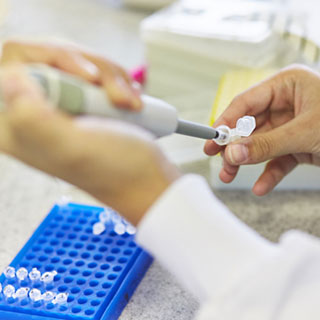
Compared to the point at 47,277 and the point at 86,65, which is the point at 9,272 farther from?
the point at 86,65

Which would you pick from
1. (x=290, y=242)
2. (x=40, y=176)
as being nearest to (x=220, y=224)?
(x=290, y=242)

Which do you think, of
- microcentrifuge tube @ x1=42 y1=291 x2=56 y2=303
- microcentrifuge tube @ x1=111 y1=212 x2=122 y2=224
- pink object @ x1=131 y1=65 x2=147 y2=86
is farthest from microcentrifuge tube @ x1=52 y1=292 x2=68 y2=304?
pink object @ x1=131 y1=65 x2=147 y2=86

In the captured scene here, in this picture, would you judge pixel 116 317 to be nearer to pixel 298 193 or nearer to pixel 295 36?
pixel 298 193

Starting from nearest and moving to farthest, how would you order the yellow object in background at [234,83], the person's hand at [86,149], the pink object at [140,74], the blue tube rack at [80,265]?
the person's hand at [86,149]
the blue tube rack at [80,265]
the yellow object in background at [234,83]
the pink object at [140,74]

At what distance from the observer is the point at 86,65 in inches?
13.6

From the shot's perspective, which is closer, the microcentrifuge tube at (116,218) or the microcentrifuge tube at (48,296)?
the microcentrifuge tube at (48,296)

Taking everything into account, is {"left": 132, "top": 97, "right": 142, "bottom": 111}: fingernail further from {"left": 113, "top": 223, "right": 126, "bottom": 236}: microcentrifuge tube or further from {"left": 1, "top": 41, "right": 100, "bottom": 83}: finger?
{"left": 113, "top": 223, "right": 126, "bottom": 236}: microcentrifuge tube

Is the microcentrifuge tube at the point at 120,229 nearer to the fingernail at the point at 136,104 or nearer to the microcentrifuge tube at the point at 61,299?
the microcentrifuge tube at the point at 61,299

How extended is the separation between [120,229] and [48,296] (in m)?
0.11

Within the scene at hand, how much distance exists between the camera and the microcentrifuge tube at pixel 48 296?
0.45 metres

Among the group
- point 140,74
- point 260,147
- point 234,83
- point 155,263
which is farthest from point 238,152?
point 140,74

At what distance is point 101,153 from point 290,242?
125 mm

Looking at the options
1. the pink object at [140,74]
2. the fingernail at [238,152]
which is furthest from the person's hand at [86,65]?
the pink object at [140,74]

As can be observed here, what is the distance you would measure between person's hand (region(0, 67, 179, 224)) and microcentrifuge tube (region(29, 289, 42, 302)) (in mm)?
163
